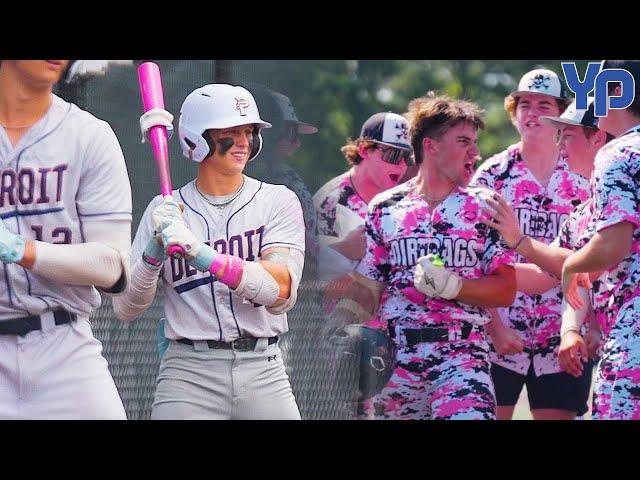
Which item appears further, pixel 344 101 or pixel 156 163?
pixel 344 101

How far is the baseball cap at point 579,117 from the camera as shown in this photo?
4.97 metres

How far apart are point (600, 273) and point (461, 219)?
54 centimetres

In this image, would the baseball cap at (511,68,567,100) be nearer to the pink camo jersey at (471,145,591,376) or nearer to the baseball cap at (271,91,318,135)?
the pink camo jersey at (471,145,591,376)

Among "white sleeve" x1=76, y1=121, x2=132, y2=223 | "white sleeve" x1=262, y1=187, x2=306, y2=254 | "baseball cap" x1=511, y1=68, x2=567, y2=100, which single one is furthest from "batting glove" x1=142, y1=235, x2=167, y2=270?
"baseball cap" x1=511, y1=68, x2=567, y2=100

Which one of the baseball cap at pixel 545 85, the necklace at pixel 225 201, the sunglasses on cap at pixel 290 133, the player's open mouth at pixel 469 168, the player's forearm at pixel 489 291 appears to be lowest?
the player's forearm at pixel 489 291

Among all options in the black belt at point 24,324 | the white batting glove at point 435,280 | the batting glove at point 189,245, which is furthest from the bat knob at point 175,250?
the white batting glove at point 435,280

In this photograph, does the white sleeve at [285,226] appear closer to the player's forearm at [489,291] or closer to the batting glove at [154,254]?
the batting glove at [154,254]

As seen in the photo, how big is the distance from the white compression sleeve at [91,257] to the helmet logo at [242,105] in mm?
550

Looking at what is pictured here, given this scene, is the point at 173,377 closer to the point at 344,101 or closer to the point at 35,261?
the point at 35,261

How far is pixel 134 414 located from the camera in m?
4.88

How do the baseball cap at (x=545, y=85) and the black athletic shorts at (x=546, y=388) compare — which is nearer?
the black athletic shorts at (x=546, y=388)

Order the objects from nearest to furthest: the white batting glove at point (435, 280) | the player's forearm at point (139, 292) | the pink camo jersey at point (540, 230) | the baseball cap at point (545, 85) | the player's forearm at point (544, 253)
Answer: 1. the player's forearm at point (139, 292)
2. the white batting glove at point (435, 280)
3. the player's forearm at point (544, 253)
4. the pink camo jersey at point (540, 230)
5. the baseball cap at point (545, 85)

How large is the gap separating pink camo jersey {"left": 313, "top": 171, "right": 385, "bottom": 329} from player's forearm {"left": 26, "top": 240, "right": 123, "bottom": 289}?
1092mm

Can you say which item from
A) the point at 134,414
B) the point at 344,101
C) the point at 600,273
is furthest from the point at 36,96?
the point at 344,101
